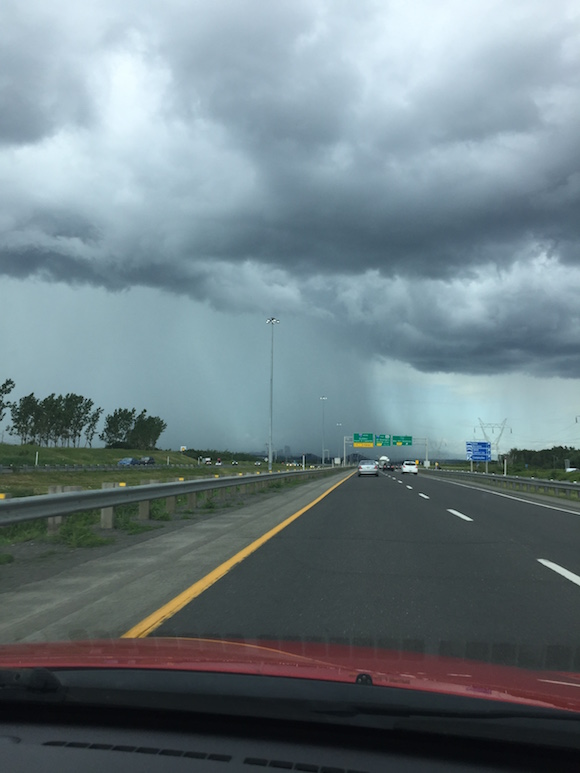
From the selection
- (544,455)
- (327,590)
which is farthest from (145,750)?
(544,455)

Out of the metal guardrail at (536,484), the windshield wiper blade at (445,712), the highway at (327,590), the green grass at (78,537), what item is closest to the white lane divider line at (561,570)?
the highway at (327,590)

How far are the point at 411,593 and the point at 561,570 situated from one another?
8.92 ft

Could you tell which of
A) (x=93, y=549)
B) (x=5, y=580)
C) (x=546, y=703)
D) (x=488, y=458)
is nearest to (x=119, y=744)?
(x=546, y=703)

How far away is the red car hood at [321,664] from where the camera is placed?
122 inches

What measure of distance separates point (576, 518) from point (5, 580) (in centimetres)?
1400

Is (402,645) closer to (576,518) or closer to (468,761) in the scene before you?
(468,761)

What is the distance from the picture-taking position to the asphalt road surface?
569 centimetres

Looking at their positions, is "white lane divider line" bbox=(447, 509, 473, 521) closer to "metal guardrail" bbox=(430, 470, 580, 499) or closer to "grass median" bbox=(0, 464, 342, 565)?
"grass median" bbox=(0, 464, 342, 565)

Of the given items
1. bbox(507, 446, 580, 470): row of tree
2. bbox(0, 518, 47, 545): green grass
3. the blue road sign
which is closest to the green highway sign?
the blue road sign

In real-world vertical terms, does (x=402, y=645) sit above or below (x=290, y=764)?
below

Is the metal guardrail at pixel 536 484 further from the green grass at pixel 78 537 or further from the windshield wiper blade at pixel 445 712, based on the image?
the windshield wiper blade at pixel 445 712

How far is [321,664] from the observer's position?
351 centimetres

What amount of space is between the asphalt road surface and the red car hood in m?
1.55

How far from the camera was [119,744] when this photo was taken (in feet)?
9.42
